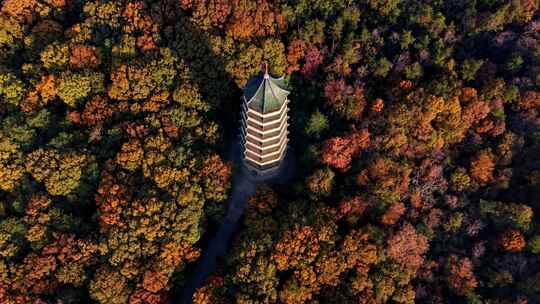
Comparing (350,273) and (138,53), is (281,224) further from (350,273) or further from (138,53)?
(138,53)

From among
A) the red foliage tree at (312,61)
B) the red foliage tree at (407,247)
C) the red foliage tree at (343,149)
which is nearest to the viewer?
Result: the red foliage tree at (407,247)

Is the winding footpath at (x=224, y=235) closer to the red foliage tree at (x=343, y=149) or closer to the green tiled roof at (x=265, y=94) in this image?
the red foliage tree at (x=343, y=149)

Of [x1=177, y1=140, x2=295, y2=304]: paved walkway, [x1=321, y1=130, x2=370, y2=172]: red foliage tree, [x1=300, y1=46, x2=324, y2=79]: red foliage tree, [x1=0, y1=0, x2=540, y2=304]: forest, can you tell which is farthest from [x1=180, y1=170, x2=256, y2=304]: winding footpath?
[x1=300, y1=46, x2=324, y2=79]: red foliage tree

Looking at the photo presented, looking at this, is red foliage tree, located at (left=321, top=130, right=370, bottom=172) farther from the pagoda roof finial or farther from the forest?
the pagoda roof finial

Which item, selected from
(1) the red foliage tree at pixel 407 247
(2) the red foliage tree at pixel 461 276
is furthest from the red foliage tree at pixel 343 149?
(2) the red foliage tree at pixel 461 276

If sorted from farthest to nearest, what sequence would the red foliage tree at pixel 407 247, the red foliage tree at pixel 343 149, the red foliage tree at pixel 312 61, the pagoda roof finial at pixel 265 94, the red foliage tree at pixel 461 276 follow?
the red foliage tree at pixel 312 61 → the red foliage tree at pixel 343 149 → the red foliage tree at pixel 461 276 → the red foliage tree at pixel 407 247 → the pagoda roof finial at pixel 265 94

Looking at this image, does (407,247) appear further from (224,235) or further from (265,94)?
(265,94)
